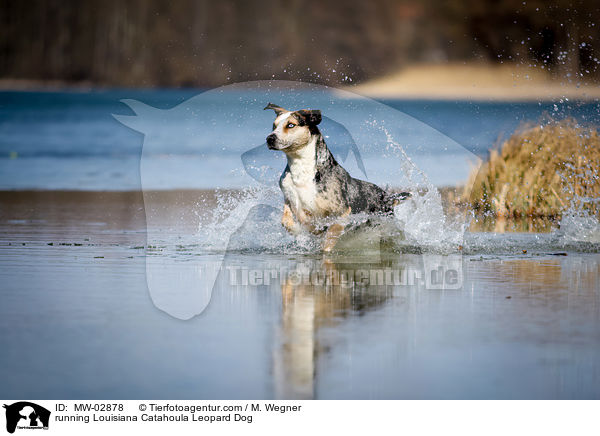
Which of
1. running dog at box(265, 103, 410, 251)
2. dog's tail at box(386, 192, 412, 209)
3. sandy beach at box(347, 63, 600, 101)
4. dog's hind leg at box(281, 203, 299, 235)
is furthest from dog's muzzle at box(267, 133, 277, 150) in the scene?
sandy beach at box(347, 63, 600, 101)

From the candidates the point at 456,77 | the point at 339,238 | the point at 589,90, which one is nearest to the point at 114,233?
the point at 339,238

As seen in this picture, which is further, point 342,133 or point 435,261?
point 342,133

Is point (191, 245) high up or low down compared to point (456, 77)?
down

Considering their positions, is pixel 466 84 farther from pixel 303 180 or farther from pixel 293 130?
pixel 293 130

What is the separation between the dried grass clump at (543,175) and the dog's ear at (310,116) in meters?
3.31

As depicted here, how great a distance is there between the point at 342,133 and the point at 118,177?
5.41m

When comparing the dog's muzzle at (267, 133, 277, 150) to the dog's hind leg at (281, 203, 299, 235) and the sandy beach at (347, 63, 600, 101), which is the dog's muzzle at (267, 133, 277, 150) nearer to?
the dog's hind leg at (281, 203, 299, 235)

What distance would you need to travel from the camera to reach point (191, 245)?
827 cm

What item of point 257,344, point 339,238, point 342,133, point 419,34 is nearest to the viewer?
point 257,344
